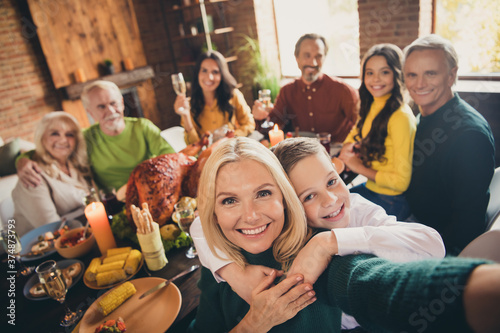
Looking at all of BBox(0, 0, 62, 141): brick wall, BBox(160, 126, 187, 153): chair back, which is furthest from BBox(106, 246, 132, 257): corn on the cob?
BBox(0, 0, 62, 141): brick wall

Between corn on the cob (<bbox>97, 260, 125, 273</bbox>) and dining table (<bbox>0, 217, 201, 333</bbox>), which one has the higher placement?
corn on the cob (<bbox>97, 260, 125, 273</bbox>)

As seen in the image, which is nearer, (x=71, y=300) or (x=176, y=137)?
(x=71, y=300)

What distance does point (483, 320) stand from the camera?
0.40 metres

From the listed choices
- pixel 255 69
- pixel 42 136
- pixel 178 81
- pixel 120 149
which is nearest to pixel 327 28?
pixel 255 69

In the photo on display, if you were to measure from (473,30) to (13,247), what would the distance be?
4445mm

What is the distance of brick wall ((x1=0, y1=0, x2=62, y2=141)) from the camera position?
460 centimetres

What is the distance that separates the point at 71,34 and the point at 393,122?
5.28 m

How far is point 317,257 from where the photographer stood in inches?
A: 30.5

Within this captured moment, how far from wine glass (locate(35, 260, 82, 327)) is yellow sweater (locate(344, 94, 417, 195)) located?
1711 millimetres

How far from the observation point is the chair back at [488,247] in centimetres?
102

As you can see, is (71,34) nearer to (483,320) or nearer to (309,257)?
(309,257)

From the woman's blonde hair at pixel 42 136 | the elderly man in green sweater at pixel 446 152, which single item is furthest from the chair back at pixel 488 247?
the woman's blonde hair at pixel 42 136

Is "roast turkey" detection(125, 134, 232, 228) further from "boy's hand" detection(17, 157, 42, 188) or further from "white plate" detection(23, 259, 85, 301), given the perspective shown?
"boy's hand" detection(17, 157, 42, 188)

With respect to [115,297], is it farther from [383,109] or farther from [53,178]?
[383,109]
